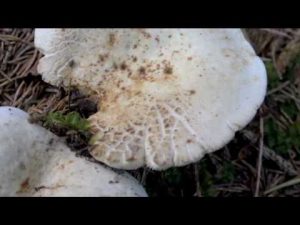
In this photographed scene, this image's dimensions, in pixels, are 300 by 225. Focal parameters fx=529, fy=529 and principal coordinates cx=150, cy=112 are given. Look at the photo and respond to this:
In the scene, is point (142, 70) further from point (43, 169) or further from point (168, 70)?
point (43, 169)

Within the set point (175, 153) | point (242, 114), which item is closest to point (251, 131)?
point (242, 114)

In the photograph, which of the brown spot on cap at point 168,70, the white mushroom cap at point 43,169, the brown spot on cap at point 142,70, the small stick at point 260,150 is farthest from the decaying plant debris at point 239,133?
the brown spot on cap at point 168,70

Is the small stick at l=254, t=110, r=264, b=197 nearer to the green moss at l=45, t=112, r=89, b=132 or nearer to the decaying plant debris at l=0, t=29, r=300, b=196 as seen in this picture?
the decaying plant debris at l=0, t=29, r=300, b=196

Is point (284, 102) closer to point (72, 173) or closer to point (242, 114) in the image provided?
point (242, 114)

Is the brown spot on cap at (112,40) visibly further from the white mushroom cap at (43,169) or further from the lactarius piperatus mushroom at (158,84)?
the white mushroom cap at (43,169)

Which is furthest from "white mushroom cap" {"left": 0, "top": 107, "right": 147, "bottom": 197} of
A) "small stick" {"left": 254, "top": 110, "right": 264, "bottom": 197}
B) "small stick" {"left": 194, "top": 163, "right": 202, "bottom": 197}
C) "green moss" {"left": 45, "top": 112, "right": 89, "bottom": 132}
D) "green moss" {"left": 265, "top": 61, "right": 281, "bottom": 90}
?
"green moss" {"left": 265, "top": 61, "right": 281, "bottom": 90}
